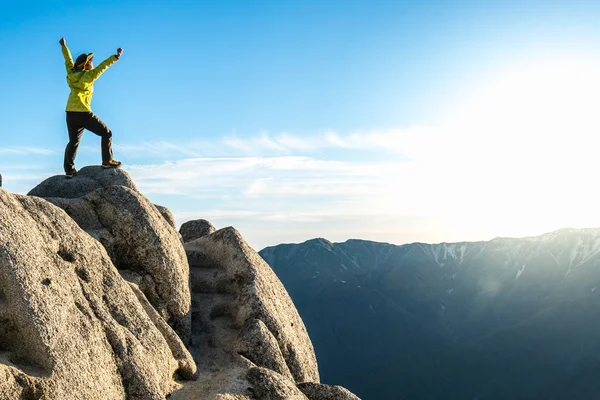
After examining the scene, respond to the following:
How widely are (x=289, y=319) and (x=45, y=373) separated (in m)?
16.2

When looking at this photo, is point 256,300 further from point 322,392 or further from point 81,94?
point 81,94

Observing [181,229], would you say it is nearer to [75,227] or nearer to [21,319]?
[75,227]

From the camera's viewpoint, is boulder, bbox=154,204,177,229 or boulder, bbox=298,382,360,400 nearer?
boulder, bbox=298,382,360,400

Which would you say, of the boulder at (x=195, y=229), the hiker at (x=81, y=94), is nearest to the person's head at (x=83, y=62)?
the hiker at (x=81, y=94)

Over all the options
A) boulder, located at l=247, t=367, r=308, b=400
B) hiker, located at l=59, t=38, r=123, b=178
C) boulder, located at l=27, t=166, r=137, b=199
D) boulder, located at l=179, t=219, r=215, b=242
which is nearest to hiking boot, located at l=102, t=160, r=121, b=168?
boulder, located at l=27, t=166, r=137, b=199

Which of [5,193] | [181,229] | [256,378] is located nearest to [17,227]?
[5,193]

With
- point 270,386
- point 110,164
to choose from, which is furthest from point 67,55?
point 270,386

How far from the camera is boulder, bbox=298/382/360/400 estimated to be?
23.8 m

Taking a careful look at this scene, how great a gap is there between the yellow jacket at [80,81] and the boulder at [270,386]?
1533 centimetres

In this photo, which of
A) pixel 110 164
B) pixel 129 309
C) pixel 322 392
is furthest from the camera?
pixel 110 164

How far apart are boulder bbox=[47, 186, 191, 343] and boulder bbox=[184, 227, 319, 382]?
3.02 m

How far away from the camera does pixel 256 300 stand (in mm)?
27156

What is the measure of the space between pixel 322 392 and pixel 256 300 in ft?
18.3

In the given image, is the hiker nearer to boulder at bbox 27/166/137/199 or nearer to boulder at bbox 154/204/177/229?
boulder at bbox 27/166/137/199
